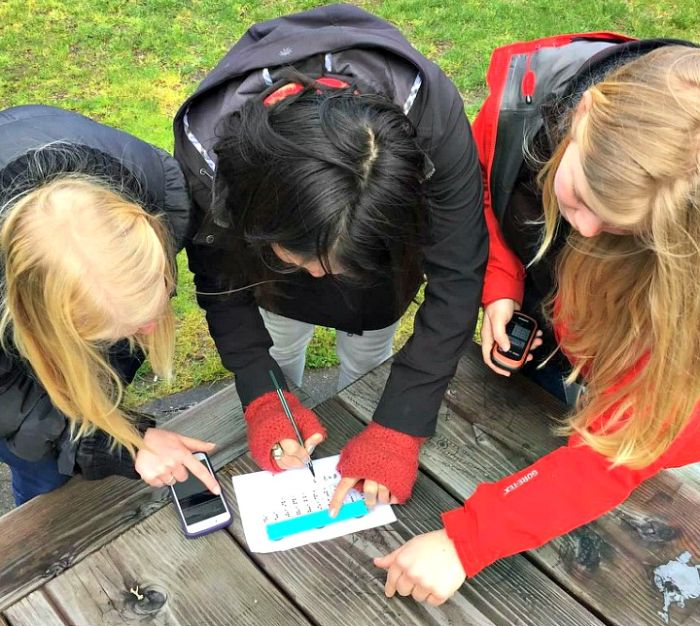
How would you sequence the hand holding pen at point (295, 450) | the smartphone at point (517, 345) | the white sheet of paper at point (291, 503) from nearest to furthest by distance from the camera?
the white sheet of paper at point (291, 503)
the hand holding pen at point (295, 450)
the smartphone at point (517, 345)

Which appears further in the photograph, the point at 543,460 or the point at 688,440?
the point at 543,460

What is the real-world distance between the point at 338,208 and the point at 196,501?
2.14 ft

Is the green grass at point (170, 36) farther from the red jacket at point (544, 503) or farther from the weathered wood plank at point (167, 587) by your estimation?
the red jacket at point (544, 503)

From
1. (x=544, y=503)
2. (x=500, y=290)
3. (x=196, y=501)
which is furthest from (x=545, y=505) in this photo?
(x=196, y=501)

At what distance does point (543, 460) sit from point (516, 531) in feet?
0.48

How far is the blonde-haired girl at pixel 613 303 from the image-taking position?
1022mm

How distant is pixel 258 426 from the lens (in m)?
1.50

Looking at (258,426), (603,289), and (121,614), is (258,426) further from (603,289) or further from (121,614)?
(603,289)

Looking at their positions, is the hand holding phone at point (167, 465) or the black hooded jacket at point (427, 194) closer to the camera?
the black hooded jacket at point (427, 194)

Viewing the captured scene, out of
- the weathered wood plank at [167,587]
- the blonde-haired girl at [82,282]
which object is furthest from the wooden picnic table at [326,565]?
the blonde-haired girl at [82,282]

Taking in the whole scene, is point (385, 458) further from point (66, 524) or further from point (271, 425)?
point (66, 524)

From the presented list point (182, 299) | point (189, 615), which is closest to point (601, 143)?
point (189, 615)

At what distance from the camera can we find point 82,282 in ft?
3.77

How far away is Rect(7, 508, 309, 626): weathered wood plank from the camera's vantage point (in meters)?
1.22
